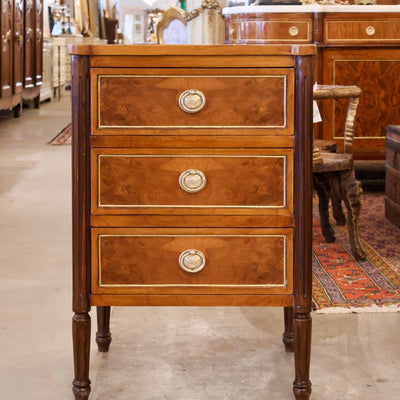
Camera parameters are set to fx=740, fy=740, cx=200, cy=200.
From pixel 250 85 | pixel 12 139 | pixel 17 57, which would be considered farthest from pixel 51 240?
pixel 17 57

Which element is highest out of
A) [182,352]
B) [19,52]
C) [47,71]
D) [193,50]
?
[19,52]

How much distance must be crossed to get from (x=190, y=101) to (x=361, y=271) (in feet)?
4.85

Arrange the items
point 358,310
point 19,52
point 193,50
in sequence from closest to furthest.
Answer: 1. point 193,50
2. point 358,310
3. point 19,52

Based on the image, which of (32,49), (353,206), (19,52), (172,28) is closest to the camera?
(353,206)

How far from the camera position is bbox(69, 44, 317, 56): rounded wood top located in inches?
61.1

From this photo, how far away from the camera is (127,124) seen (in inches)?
63.1

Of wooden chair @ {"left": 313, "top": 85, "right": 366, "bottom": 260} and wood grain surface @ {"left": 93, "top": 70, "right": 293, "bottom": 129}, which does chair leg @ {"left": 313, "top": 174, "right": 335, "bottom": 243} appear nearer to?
wooden chair @ {"left": 313, "top": 85, "right": 366, "bottom": 260}

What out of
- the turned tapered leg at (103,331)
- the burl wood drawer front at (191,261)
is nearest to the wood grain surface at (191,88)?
the burl wood drawer front at (191,261)

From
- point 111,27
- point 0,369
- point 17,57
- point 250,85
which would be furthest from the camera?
point 111,27

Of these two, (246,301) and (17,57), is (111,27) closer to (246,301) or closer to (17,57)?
(17,57)

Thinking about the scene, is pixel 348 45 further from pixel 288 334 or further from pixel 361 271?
pixel 288 334

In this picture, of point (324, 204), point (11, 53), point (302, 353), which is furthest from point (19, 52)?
point (302, 353)

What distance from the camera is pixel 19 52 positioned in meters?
8.76

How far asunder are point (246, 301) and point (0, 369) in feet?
2.34
